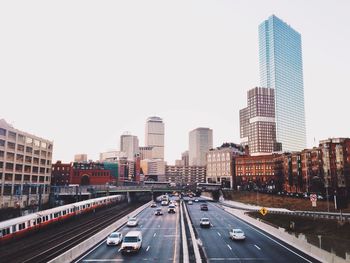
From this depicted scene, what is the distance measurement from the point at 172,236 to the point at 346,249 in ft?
75.2

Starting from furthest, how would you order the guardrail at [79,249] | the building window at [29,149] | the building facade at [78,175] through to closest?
the building facade at [78,175], the building window at [29,149], the guardrail at [79,249]

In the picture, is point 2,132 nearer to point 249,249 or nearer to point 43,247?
point 43,247

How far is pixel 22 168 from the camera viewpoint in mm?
106188

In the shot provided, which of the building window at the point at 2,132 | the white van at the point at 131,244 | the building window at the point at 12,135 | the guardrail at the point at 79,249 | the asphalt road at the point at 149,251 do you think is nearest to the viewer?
the guardrail at the point at 79,249

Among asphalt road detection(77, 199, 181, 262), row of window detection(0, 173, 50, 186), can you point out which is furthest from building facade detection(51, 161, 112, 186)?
asphalt road detection(77, 199, 181, 262)

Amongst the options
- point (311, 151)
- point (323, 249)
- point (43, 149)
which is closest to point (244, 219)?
point (323, 249)

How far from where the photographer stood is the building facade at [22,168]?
94.9m

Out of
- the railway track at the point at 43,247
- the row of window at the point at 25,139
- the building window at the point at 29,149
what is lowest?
the railway track at the point at 43,247

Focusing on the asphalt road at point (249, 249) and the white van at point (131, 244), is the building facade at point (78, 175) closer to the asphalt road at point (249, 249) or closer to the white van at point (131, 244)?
the asphalt road at point (249, 249)

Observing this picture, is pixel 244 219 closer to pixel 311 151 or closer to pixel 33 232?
pixel 33 232

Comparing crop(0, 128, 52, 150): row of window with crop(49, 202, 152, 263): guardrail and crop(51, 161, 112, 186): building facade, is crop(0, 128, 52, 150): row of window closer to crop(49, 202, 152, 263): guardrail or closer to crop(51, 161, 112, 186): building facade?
crop(51, 161, 112, 186): building facade

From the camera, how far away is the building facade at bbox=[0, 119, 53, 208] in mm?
94938

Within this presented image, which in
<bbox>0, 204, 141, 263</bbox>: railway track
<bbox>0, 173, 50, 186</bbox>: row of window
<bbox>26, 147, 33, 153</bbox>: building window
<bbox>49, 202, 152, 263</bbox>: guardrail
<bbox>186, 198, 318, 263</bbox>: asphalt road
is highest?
<bbox>26, 147, 33, 153</bbox>: building window

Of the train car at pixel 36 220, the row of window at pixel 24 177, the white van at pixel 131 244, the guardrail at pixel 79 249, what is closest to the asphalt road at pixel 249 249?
the white van at pixel 131 244
